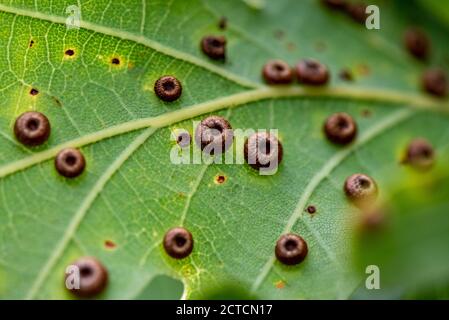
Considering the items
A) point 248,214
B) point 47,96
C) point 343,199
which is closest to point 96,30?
point 47,96

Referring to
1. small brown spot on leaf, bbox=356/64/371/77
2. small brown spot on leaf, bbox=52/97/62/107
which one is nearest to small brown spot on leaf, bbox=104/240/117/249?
small brown spot on leaf, bbox=52/97/62/107

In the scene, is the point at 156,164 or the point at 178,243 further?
the point at 156,164

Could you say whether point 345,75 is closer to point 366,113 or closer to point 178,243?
point 366,113

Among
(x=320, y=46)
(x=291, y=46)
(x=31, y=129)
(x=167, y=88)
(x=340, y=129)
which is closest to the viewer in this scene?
(x=31, y=129)

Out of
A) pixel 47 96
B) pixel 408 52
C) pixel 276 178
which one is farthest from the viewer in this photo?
pixel 408 52

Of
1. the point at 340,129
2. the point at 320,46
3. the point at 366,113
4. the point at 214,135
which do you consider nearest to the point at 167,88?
the point at 214,135

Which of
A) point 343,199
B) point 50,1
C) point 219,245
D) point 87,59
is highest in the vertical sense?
point 50,1

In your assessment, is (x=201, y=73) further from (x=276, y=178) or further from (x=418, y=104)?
(x=418, y=104)

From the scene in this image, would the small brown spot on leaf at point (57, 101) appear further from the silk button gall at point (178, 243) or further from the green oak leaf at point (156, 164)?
the silk button gall at point (178, 243)
